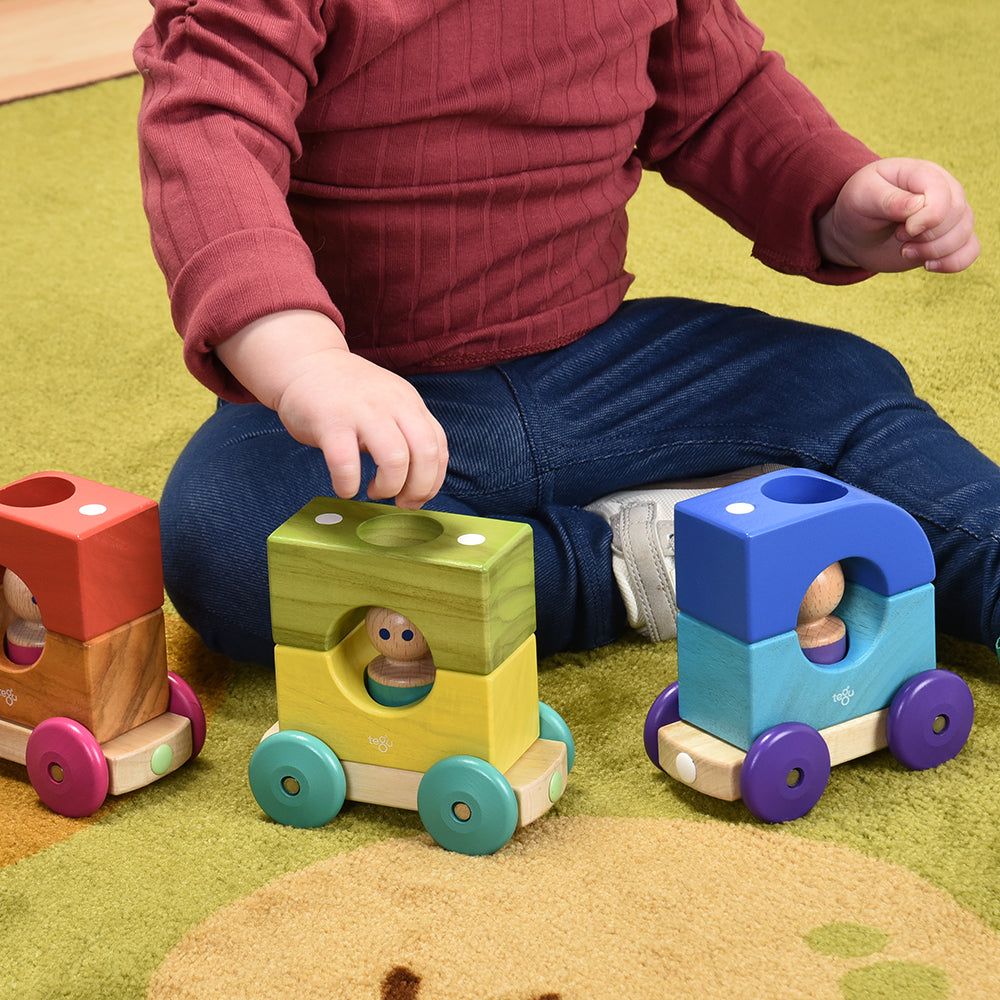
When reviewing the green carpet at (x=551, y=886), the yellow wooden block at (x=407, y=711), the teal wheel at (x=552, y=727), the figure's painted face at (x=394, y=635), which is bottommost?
the green carpet at (x=551, y=886)

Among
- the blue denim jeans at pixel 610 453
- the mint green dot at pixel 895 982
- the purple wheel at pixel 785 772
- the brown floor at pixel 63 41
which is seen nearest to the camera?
the mint green dot at pixel 895 982

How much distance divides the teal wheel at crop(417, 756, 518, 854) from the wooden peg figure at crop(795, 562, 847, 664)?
0.58 ft

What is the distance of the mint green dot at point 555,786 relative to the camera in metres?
0.68

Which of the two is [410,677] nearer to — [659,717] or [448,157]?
[659,717]

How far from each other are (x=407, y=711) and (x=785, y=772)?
188 mm

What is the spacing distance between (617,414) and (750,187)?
21 centimetres

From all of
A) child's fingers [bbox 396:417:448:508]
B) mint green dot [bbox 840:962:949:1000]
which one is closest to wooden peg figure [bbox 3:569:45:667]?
child's fingers [bbox 396:417:448:508]

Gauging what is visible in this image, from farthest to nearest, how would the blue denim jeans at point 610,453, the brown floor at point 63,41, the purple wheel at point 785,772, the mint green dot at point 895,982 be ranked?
the brown floor at point 63,41 → the blue denim jeans at point 610,453 → the purple wheel at point 785,772 → the mint green dot at point 895,982

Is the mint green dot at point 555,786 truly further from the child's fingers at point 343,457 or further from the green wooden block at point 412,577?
the child's fingers at point 343,457

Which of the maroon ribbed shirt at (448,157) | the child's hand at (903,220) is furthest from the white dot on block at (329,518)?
the child's hand at (903,220)

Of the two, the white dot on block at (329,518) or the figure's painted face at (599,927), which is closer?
the figure's painted face at (599,927)

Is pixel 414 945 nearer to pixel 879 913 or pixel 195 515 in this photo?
pixel 879 913

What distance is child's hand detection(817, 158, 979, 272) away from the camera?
858mm

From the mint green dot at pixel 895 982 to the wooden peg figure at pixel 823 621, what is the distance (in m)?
0.18
